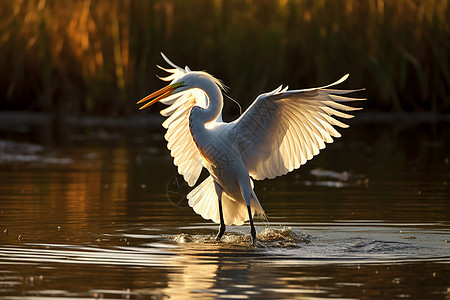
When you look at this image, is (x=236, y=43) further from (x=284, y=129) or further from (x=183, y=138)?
(x=284, y=129)

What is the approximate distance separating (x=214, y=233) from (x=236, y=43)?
43.7ft

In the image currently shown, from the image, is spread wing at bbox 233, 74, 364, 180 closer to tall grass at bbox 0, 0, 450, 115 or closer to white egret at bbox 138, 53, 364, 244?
white egret at bbox 138, 53, 364, 244

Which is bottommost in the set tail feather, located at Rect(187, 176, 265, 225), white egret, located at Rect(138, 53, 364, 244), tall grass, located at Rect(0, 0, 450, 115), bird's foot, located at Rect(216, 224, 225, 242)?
bird's foot, located at Rect(216, 224, 225, 242)

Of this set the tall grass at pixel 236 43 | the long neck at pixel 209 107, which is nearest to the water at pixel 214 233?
the long neck at pixel 209 107

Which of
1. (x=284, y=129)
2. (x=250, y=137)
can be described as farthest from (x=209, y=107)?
(x=284, y=129)

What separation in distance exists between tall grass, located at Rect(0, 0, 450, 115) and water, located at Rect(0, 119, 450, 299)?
6.02m

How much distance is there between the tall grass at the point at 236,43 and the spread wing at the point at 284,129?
1278cm

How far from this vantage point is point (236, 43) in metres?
22.4

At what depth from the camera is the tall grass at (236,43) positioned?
22297 millimetres

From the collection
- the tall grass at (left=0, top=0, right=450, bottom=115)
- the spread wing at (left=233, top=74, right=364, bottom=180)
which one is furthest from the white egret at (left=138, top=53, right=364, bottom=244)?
the tall grass at (left=0, top=0, right=450, bottom=115)

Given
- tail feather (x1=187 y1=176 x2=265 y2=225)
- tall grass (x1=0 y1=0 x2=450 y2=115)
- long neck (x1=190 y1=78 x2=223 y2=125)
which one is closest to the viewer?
long neck (x1=190 y1=78 x2=223 y2=125)

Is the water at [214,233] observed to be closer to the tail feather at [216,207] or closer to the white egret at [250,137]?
the tail feather at [216,207]

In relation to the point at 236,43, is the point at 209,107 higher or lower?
lower

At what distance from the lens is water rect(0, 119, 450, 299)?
6.50 meters
